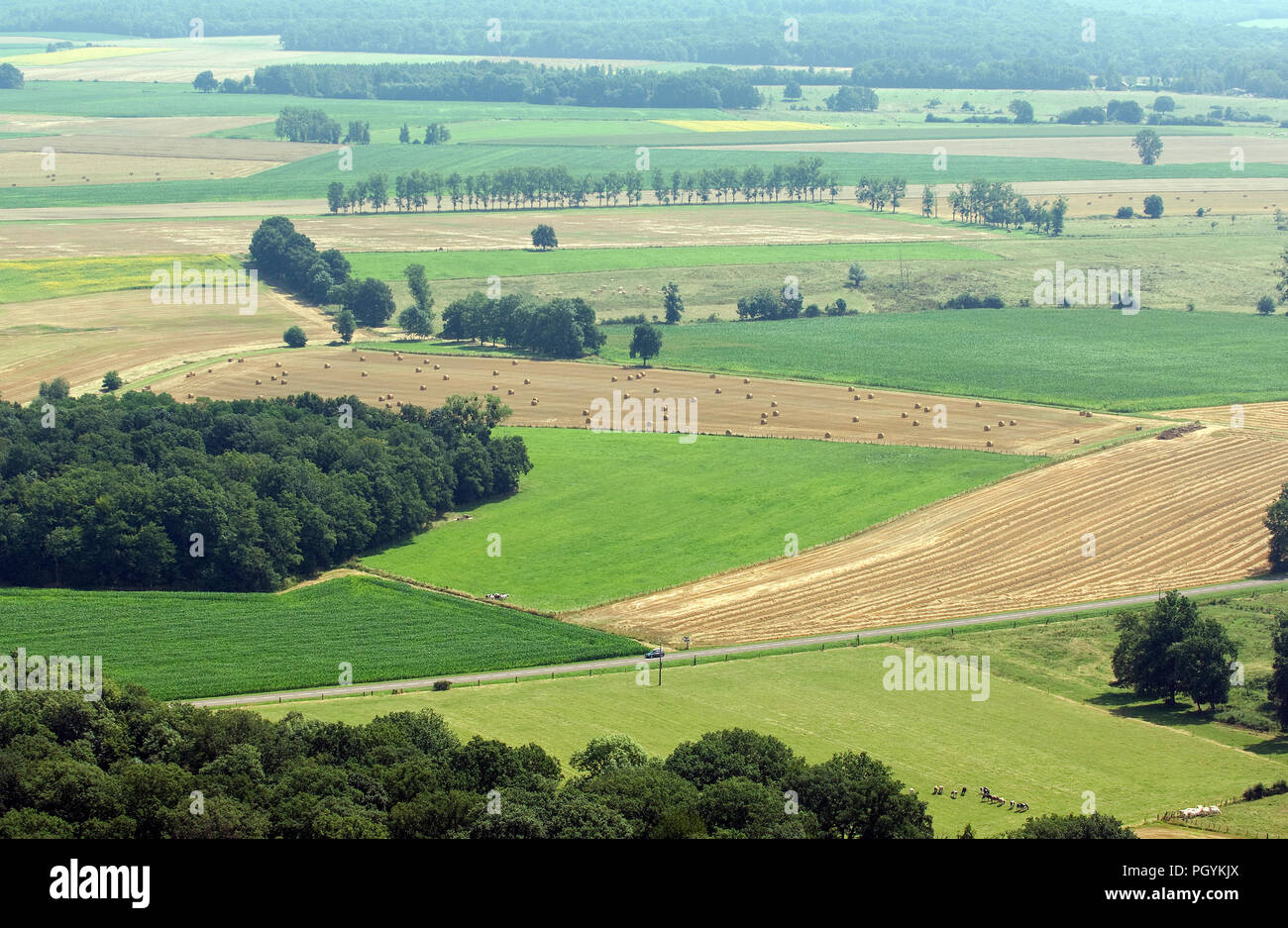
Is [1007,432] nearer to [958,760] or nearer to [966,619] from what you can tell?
[966,619]

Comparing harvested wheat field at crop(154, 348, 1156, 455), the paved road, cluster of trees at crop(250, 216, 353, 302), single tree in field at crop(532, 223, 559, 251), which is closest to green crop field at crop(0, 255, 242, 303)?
cluster of trees at crop(250, 216, 353, 302)

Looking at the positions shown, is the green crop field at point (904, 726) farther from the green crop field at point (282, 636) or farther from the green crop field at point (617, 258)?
the green crop field at point (617, 258)

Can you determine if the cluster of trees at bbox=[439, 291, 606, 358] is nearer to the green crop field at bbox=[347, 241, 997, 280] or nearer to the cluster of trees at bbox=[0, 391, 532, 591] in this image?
the green crop field at bbox=[347, 241, 997, 280]

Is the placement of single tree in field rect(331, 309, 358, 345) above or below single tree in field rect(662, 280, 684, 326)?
below

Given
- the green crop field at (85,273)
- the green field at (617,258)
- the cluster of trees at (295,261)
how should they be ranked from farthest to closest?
the green field at (617,258) < the cluster of trees at (295,261) < the green crop field at (85,273)

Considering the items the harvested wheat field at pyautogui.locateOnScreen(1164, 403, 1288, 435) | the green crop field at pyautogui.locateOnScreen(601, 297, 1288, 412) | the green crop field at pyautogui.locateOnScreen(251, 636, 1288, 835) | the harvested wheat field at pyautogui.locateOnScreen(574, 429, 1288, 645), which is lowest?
the green crop field at pyautogui.locateOnScreen(251, 636, 1288, 835)

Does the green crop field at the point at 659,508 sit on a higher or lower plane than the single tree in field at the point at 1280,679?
higher

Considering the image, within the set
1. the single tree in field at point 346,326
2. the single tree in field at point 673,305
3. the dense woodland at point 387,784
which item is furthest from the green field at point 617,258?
the dense woodland at point 387,784
